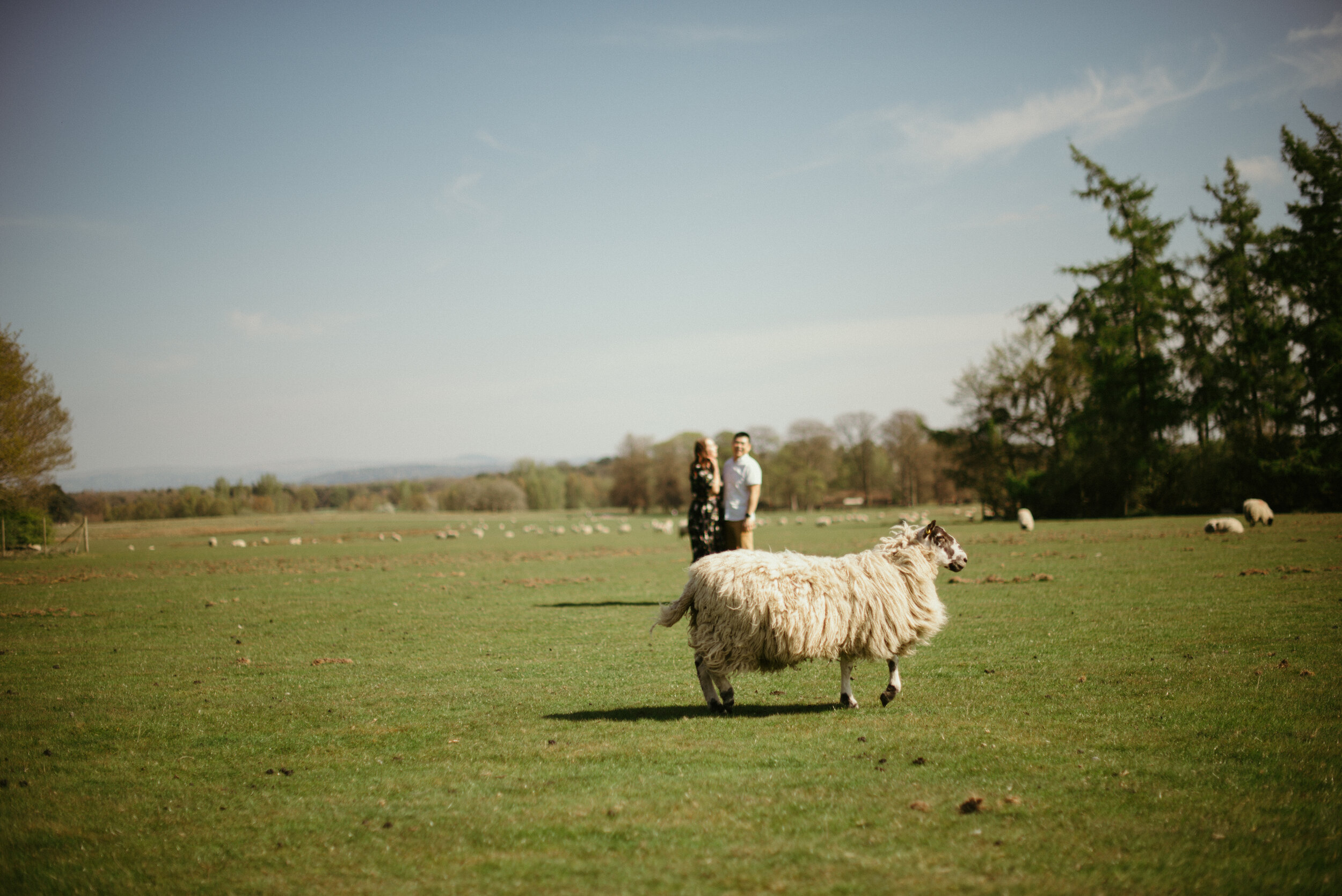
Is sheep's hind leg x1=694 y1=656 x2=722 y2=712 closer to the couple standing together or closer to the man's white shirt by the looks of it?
the couple standing together

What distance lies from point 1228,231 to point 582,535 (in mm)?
49273

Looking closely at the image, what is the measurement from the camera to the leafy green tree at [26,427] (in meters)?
34.3

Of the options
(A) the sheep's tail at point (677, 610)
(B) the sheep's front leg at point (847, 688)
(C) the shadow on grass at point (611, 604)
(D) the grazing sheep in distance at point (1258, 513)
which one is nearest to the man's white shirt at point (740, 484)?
(A) the sheep's tail at point (677, 610)

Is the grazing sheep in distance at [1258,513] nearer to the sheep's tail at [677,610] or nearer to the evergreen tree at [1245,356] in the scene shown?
the evergreen tree at [1245,356]

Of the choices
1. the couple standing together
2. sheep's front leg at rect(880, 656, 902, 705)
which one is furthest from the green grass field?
the couple standing together

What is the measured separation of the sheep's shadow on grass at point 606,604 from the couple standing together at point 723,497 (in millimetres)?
3549

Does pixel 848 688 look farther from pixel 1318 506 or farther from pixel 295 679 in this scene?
pixel 1318 506

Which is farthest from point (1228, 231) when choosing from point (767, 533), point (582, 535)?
point (582, 535)

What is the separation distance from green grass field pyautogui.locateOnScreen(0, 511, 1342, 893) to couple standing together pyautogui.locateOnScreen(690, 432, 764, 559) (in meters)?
1.97

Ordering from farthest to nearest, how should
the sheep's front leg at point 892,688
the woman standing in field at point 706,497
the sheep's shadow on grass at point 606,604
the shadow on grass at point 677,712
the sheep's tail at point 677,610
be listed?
the sheep's shadow on grass at point 606,604 → the woman standing in field at point 706,497 → the sheep's tail at point 677,610 → the sheep's front leg at point 892,688 → the shadow on grass at point 677,712

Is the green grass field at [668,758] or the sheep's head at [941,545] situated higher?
the sheep's head at [941,545]

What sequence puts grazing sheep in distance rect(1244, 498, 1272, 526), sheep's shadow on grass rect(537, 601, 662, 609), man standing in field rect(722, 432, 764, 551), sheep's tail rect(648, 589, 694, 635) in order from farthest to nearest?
grazing sheep in distance rect(1244, 498, 1272, 526)
sheep's shadow on grass rect(537, 601, 662, 609)
man standing in field rect(722, 432, 764, 551)
sheep's tail rect(648, 589, 694, 635)

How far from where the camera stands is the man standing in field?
13.0 m

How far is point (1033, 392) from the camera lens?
5612 centimetres
